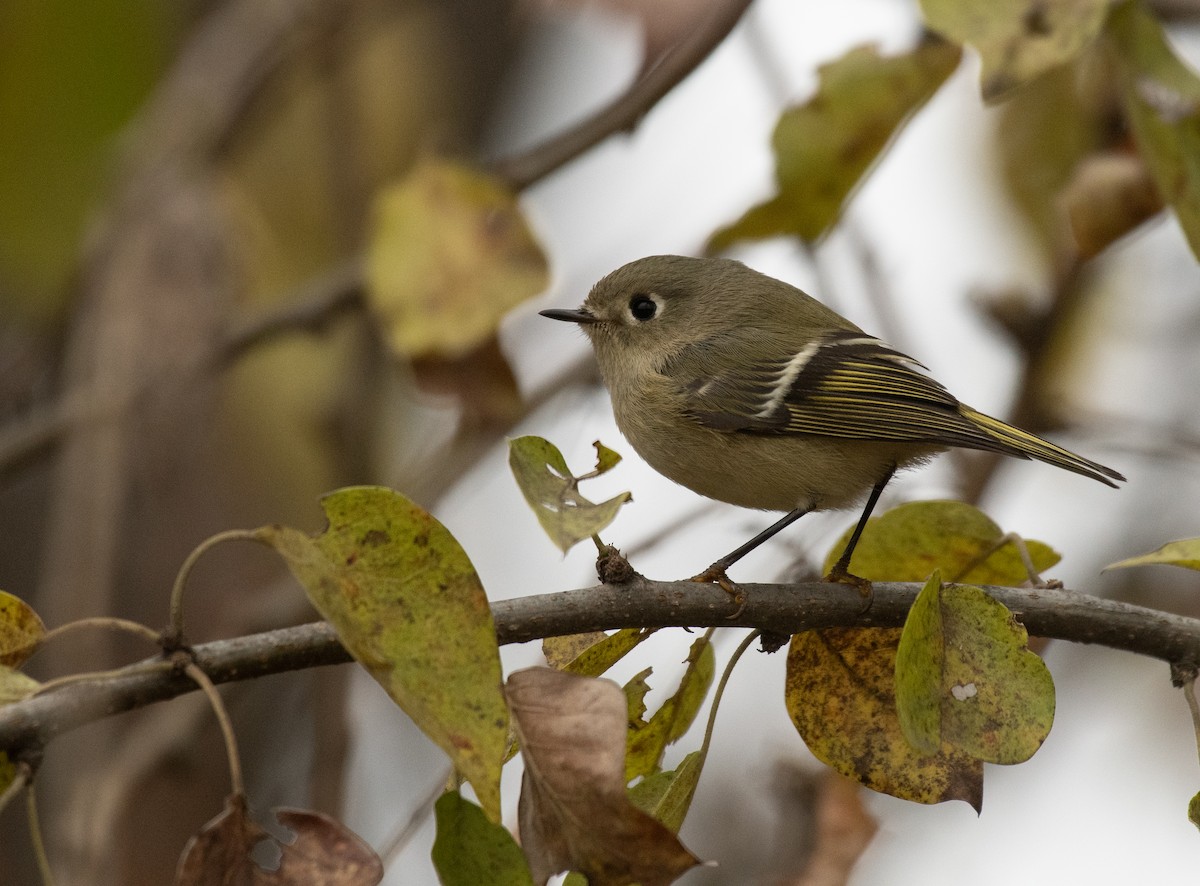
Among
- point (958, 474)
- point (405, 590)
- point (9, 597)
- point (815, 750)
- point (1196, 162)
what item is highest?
point (9, 597)

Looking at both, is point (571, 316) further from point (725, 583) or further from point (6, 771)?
point (6, 771)

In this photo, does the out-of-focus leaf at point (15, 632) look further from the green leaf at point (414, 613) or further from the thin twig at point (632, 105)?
the thin twig at point (632, 105)

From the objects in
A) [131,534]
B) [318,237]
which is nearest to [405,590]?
[131,534]

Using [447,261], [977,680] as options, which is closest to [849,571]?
[977,680]

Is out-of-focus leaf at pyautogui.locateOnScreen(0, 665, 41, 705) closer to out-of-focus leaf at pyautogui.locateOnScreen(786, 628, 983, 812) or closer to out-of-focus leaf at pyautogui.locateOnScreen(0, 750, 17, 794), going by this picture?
out-of-focus leaf at pyautogui.locateOnScreen(0, 750, 17, 794)

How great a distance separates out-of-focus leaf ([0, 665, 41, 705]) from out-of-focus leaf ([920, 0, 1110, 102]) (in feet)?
3.92

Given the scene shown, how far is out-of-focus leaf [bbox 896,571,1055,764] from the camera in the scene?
1.31 m

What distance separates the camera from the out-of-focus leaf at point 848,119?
6.41 ft

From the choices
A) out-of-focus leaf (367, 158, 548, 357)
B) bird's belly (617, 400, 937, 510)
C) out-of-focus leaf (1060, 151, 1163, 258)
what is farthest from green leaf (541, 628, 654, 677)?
out-of-focus leaf (1060, 151, 1163, 258)

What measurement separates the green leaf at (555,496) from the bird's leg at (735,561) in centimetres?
27

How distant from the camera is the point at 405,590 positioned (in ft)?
3.60

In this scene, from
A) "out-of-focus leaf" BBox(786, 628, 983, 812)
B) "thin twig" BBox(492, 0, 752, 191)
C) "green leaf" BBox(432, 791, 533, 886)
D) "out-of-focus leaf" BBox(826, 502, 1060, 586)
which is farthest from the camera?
"thin twig" BBox(492, 0, 752, 191)

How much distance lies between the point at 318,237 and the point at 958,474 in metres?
1.98

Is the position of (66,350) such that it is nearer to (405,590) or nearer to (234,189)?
(234,189)
